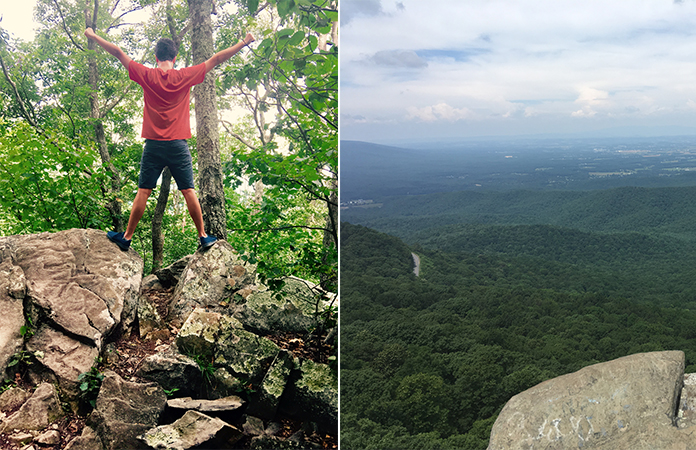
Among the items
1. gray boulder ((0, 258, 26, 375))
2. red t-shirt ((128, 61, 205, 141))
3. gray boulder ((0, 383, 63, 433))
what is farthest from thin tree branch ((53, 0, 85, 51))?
gray boulder ((0, 383, 63, 433))

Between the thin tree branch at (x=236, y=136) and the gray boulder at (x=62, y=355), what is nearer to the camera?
the gray boulder at (x=62, y=355)

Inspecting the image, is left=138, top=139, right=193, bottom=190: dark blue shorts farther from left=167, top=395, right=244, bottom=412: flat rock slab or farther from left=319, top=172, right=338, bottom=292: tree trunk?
left=167, top=395, right=244, bottom=412: flat rock slab

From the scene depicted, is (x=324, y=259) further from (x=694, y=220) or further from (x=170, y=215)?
(x=694, y=220)

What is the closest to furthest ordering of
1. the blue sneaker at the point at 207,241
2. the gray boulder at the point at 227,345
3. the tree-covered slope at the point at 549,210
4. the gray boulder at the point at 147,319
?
the gray boulder at the point at 227,345, the gray boulder at the point at 147,319, the blue sneaker at the point at 207,241, the tree-covered slope at the point at 549,210

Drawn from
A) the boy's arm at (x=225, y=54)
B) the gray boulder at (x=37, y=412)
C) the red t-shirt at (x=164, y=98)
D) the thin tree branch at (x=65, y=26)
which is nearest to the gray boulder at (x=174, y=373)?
the gray boulder at (x=37, y=412)

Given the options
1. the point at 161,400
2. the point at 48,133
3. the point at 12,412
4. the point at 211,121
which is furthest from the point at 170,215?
the point at 12,412

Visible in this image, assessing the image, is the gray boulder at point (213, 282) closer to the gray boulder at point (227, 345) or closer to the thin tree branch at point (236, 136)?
the gray boulder at point (227, 345)
